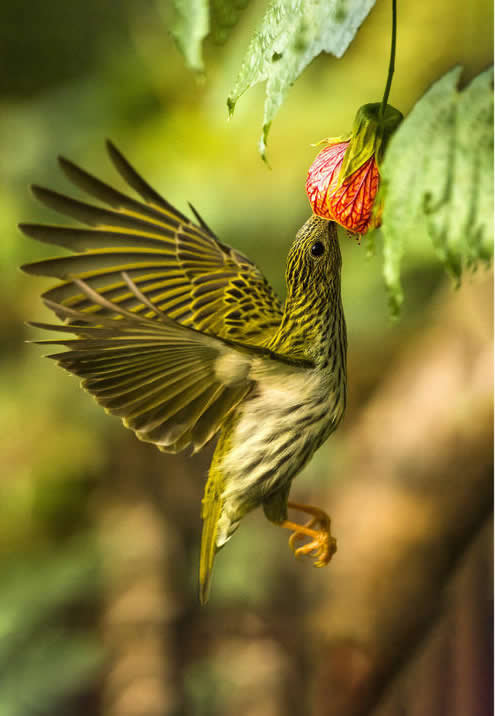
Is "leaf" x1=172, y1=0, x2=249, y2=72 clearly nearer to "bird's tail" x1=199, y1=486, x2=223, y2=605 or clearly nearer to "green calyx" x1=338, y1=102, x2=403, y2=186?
"green calyx" x1=338, y1=102, x2=403, y2=186

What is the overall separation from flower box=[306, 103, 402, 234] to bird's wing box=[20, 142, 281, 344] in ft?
0.32

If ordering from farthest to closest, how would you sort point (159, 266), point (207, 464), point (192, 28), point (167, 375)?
point (207, 464)
point (159, 266)
point (167, 375)
point (192, 28)

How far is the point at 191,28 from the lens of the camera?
11.3 inches

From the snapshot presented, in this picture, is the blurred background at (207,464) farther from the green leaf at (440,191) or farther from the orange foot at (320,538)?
the green leaf at (440,191)

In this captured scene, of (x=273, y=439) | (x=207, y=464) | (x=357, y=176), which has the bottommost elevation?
(x=207, y=464)

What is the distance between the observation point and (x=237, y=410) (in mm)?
420

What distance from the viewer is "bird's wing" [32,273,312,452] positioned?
0.36 m

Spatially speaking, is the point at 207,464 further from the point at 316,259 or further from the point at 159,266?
the point at 316,259

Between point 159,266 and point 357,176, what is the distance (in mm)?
176

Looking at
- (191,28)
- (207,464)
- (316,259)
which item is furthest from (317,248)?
(207,464)

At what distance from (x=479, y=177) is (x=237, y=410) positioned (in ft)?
0.56

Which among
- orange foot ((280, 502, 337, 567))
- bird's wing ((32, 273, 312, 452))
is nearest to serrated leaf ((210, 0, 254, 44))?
bird's wing ((32, 273, 312, 452))

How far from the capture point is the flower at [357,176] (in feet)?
1.10

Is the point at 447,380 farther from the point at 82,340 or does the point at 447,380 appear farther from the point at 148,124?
the point at 82,340
